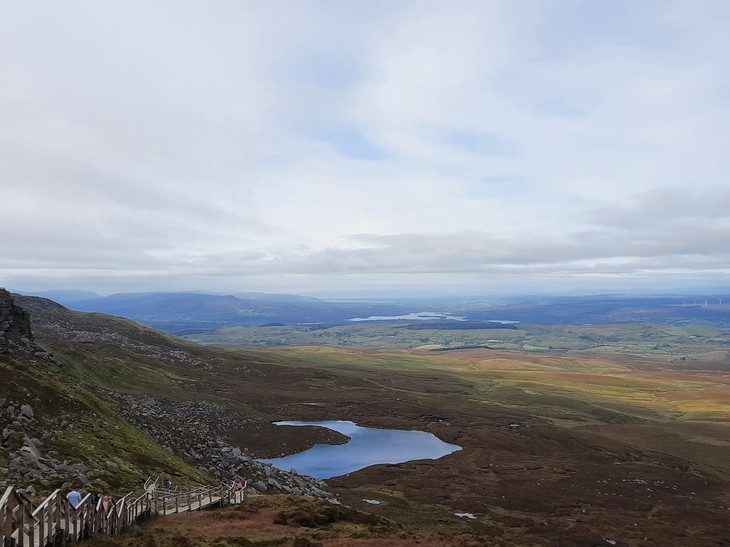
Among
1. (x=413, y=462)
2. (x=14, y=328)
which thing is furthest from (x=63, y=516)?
(x=413, y=462)

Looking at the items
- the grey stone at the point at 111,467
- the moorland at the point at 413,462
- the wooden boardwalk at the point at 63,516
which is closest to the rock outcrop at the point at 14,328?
the moorland at the point at 413,462

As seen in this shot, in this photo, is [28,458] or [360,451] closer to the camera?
[28,458]

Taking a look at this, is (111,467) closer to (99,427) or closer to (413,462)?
(99,427)

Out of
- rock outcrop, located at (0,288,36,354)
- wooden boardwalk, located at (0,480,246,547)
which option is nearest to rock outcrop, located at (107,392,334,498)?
rock outcrop, located at (0,288,36,354)

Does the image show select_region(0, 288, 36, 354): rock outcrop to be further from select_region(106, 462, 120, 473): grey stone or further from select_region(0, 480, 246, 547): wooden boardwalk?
select_region(0, 480, 246, 547): wooden boardwalk

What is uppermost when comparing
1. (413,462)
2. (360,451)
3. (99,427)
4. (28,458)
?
(28,458)

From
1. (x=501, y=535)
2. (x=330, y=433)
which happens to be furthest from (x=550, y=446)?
(x=501, y=535)

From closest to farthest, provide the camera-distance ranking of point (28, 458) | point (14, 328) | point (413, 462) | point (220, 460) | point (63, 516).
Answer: point (63, 516), point (28, 458), point (220, 460), point (14, 328), point (413, 462)
